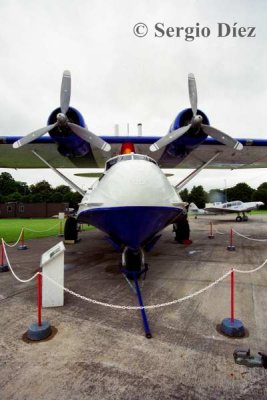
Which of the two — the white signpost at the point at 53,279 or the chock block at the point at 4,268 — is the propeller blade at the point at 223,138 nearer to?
the white signpost at the point at 53,279

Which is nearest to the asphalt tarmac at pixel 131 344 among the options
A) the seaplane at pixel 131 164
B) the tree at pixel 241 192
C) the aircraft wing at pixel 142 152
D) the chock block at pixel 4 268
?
the chock block at pixel 4 268

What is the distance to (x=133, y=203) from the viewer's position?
471cm

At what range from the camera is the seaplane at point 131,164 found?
492cm

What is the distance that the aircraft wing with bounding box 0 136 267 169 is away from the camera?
9164 millimetres

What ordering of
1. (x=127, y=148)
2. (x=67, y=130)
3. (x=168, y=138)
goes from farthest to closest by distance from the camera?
(x=127, y=148), (x=67, y=130), (x=168, y=138)

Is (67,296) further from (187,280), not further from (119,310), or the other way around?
(187,280)

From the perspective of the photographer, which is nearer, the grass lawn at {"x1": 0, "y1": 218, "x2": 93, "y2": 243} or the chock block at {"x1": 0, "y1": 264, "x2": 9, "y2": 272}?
the chock block at {"x1": 0, "y1": 264, "x2": 9, "y2": 272}

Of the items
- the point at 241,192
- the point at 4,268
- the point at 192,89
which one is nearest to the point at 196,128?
the point at 192,89

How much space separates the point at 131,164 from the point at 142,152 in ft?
18.1

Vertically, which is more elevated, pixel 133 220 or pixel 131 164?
pixel 131 164

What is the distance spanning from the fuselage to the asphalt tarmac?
1.33m

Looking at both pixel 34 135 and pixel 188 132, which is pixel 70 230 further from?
pixel 188 132

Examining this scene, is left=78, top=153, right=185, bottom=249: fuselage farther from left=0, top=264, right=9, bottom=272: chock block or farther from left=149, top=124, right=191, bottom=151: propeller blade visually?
left=0, top=264, right=9, bottom=272: chock block

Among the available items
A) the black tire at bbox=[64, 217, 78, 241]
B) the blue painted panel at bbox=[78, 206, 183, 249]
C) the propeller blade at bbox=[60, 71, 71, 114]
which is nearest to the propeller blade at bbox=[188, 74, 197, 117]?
the propeller blade at bbox=[60, 71, 71, 114]
